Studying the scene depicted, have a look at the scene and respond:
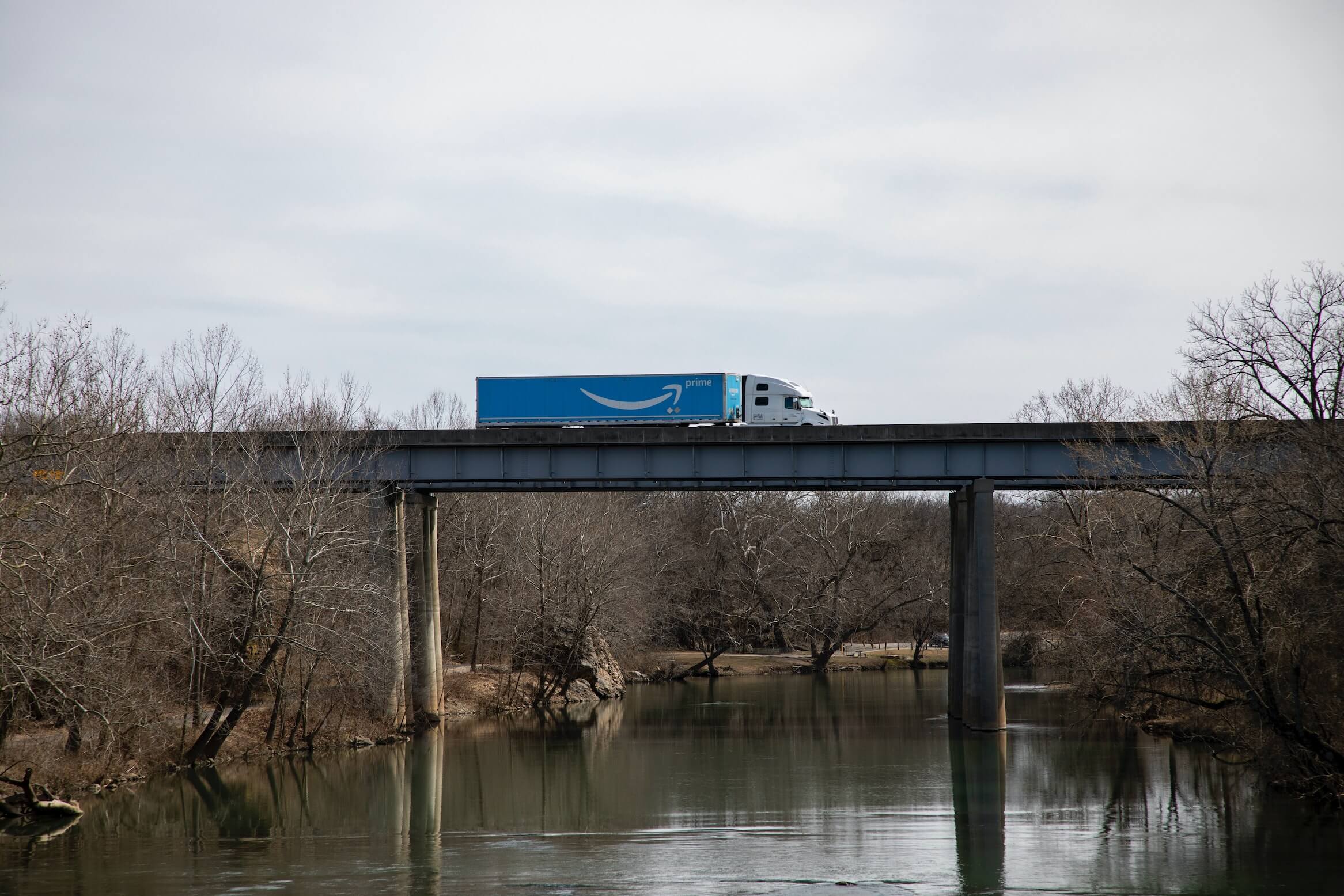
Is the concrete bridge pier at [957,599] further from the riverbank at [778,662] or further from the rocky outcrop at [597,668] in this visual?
the riverbank at [778,662]

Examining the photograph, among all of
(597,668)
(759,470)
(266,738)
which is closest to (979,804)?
(759,470)

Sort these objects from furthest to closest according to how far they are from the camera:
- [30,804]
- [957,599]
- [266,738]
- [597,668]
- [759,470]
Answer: [597,668]
[957,599]
[759,470]
[266,738]
[30,804]

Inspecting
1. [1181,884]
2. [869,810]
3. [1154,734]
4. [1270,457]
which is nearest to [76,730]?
[869,810]

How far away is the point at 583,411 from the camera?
49125 mm

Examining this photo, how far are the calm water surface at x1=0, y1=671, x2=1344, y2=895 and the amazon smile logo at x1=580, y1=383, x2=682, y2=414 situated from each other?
13048mm

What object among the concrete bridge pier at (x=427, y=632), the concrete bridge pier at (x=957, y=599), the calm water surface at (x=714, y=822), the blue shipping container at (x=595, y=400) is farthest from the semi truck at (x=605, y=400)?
the calm water surface at (x=714, y=822)

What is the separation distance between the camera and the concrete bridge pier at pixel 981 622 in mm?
43219

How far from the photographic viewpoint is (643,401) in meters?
49.3

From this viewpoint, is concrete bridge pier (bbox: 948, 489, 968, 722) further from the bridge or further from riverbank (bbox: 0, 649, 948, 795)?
riverbank (bbox: 0, 649, 948, 795)

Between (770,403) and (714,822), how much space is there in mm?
25959

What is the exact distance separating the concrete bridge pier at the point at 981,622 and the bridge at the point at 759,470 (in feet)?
0.17

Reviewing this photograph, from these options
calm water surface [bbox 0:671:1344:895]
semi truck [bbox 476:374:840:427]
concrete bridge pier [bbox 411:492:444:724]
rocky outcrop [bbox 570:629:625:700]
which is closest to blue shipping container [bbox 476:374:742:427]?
semi truck [bbox 476:374:840:427]

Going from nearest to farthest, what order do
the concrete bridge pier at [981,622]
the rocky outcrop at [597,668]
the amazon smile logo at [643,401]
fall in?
the concrete bridge pier at [981,622] → the amazon smile logo at [643,401] → the rocky outcrop at [597,668]

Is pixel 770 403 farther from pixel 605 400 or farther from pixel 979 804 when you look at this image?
pixel 979 804
